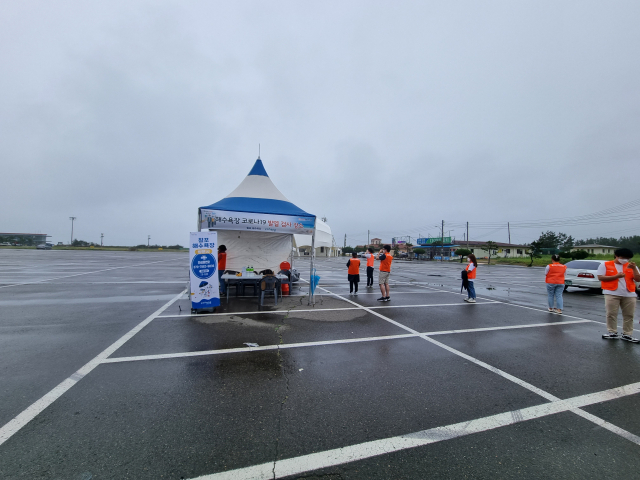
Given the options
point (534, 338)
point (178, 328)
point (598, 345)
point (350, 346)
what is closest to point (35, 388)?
point (178, 328)

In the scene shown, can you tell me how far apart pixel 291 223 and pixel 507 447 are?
7.22 m

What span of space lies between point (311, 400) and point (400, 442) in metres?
1.09

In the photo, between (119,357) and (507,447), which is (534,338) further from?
(119,357)

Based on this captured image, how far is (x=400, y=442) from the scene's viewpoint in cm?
250

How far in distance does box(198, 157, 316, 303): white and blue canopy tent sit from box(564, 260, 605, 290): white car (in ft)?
40.6

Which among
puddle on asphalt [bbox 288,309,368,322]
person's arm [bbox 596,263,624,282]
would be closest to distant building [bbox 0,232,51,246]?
puddle on asphalt [bbox 288,309,368,322]

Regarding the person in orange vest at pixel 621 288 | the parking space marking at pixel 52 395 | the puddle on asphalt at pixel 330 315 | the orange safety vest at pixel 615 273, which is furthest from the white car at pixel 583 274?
the parking space marking at pixel 52 395

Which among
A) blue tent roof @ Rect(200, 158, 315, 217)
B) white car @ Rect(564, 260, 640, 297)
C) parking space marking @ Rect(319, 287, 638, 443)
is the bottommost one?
parking space marking @ Rect(319, 287, 638, 443)

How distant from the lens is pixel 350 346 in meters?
5.00

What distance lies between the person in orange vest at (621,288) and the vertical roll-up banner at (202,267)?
332 inches

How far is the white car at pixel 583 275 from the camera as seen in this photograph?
1188 cm

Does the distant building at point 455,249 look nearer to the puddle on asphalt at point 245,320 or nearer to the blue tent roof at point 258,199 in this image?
the blue tent roof at point 258,199

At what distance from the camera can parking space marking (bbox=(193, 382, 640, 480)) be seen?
7.04 ft

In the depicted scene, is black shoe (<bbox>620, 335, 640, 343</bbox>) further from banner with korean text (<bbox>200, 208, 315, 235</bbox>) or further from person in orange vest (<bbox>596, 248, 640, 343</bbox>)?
banner with korean text (<bbox>200, 208, 315, 235</bbox>)
